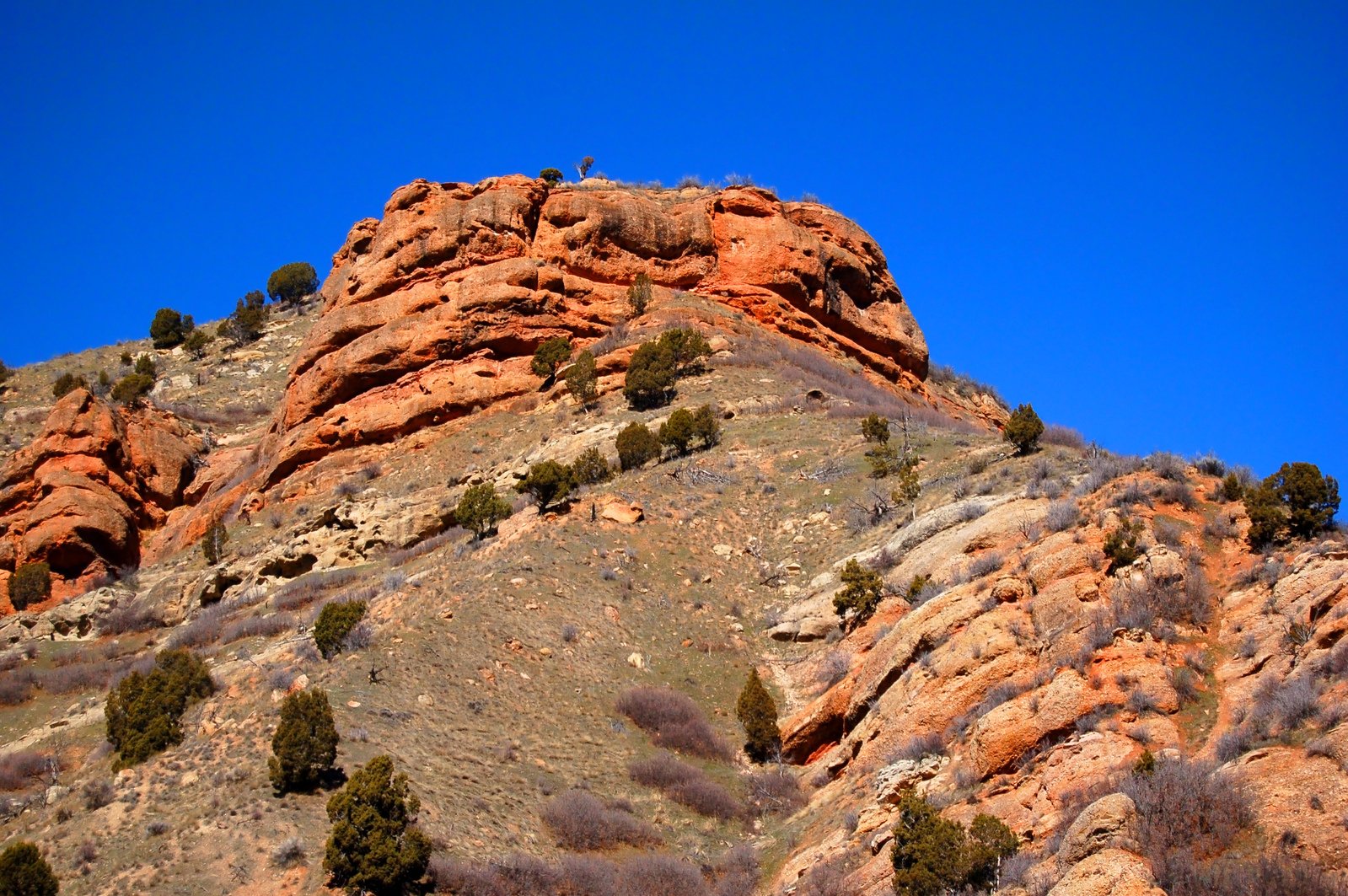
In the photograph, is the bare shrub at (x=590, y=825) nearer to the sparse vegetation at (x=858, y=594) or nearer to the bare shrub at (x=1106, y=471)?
the sparse vegetation at (x=858, y=594)

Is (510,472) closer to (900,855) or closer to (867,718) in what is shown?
(867,718)

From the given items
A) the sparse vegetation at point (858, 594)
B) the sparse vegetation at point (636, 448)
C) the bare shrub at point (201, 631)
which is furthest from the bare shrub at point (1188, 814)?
the bare shrub at point (201, 631)

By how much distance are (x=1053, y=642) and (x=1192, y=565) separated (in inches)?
102

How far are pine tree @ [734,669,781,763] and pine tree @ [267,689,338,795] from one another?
7705 millimetres

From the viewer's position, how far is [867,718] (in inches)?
740

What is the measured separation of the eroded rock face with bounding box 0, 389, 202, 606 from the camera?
41938mm

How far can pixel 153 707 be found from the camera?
808 inches

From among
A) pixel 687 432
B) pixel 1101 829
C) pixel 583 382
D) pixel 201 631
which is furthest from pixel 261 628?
pixel 1101 829

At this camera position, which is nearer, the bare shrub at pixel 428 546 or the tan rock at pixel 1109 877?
the tan rock at pixel 1109 877

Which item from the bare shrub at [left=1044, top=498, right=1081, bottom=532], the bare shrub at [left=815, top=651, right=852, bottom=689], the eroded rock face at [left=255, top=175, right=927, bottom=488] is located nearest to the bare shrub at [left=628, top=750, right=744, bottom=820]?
the bare shrub at [left=815, top=651, right=852, bottom=689]

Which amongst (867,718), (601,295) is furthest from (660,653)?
(601,295)

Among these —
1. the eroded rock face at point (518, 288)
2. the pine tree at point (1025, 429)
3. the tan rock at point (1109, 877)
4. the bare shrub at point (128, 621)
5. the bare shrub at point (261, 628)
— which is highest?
the eroded rock face at point (518, 288)

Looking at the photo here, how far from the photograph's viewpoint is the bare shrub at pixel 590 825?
18000mm

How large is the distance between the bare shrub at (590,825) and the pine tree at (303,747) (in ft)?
12.3
